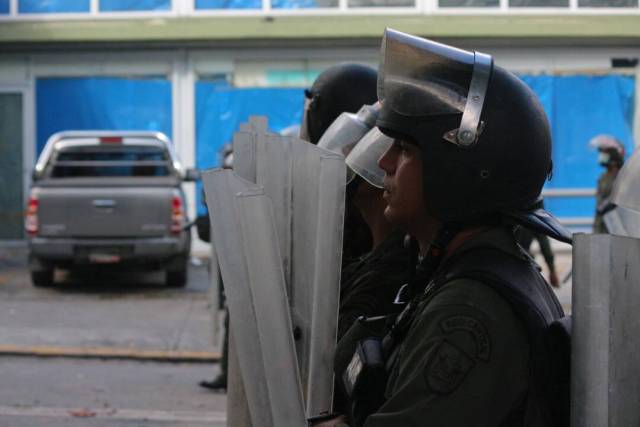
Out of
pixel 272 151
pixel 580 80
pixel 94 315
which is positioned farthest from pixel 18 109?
pixel 272 151

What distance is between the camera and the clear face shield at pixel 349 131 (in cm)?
396

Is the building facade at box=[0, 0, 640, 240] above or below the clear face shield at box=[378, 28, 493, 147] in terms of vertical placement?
above

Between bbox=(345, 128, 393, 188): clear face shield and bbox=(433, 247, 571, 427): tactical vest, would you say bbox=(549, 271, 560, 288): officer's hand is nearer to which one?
bbox=(345, 128, 393, 188): clear face shield

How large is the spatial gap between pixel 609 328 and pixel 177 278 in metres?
13.6

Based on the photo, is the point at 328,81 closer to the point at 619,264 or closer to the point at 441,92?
the point at 441,92

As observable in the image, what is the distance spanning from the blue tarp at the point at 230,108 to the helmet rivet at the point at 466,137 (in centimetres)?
1750

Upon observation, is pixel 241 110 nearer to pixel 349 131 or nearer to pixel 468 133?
pixel 349 131

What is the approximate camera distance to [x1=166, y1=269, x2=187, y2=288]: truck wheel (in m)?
15.3

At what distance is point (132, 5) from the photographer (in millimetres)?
19469

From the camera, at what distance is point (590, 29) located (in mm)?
18969

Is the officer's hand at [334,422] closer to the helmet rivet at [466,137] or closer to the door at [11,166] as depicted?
the helmet rivet at [466,137]

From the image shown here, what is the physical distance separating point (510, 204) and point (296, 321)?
0.67 meters

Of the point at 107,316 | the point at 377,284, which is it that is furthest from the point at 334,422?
the point at 107,316

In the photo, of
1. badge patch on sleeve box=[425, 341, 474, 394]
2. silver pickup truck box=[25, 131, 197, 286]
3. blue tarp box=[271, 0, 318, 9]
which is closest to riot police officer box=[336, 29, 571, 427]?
badge patch on sleeve box=[425, 341, 474, 394]
